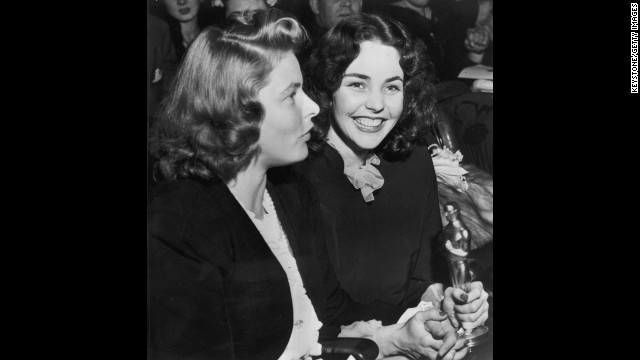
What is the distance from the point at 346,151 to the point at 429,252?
0.57 meters

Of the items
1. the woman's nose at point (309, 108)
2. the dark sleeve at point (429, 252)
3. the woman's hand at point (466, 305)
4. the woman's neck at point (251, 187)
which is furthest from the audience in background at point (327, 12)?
the woman's hand at point (466, 305)

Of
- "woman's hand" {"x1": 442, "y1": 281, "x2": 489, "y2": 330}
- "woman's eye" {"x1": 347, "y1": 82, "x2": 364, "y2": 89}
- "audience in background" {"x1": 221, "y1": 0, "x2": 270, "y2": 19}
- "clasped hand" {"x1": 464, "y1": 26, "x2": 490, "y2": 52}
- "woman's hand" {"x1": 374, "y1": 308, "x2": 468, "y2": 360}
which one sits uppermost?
"audience in background" {"x1": 221, "y1": 0, "x2": 270, "y2": 19}

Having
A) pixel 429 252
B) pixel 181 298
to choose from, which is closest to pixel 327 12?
pixel 429 252

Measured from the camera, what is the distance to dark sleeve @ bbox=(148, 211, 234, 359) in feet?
11.4

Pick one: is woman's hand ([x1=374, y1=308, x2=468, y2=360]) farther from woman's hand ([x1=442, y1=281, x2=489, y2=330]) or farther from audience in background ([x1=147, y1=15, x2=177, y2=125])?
audience in background ([x1=147, y1=15, x2=177, y2=125])

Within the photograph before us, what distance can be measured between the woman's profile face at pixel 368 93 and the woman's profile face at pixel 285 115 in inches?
5.6

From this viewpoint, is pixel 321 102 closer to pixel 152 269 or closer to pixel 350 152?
pixel 350 152

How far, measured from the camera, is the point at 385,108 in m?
3.64

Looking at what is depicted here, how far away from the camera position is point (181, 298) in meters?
3.51

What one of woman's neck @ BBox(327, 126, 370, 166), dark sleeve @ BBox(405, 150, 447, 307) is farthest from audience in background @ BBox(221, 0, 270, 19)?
dark sleeve @ BBox(405, 150, 447, 307)

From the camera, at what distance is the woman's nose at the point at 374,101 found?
3623mm

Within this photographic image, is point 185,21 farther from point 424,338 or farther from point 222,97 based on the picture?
point 424,338

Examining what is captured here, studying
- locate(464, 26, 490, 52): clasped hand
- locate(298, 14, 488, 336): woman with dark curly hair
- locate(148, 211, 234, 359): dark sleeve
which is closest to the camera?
locate(148, 211, 234, 359): dark sleeve

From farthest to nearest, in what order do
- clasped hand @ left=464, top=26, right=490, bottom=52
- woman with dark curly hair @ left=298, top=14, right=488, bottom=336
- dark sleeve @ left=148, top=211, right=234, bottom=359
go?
clasped hand @ left=464, top=26, right=490, bottom=52, woman with dark curly hair @ left=298, top=14, right=488, bottom=336, dark sleeve @ left=148, top=211, right=234, bottom=359
